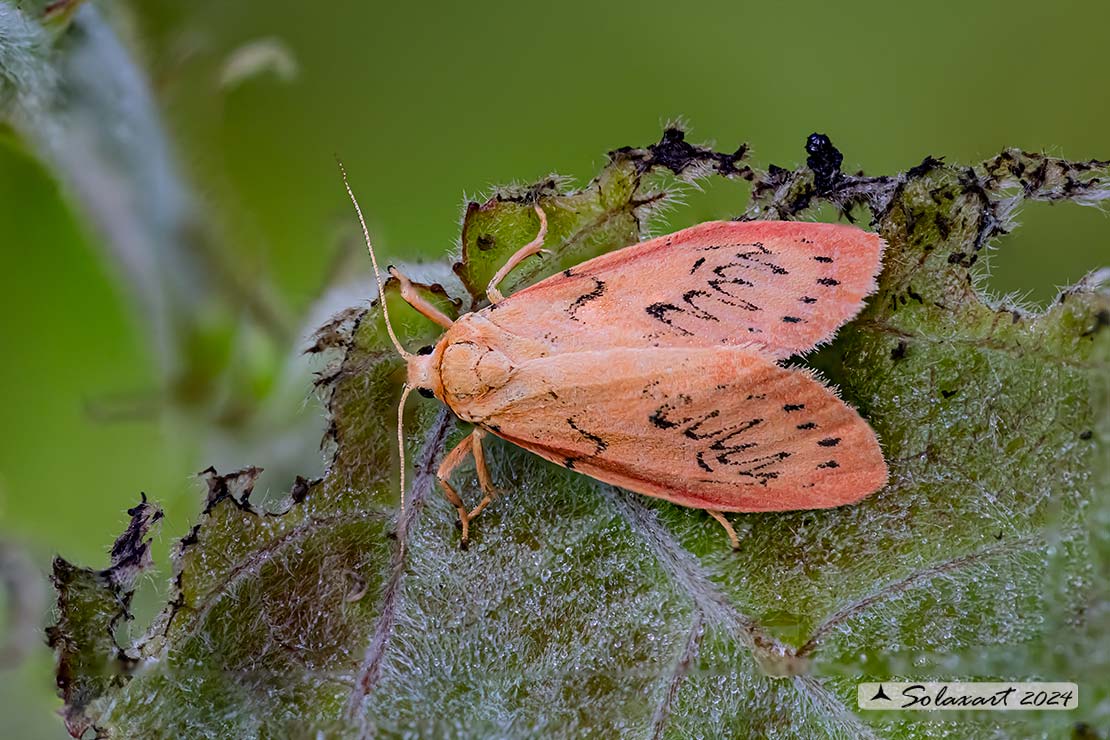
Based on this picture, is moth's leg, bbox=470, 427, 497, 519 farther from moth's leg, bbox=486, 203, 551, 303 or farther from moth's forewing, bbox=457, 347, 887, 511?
moth's leg, bbox=486, 203, 551, 303

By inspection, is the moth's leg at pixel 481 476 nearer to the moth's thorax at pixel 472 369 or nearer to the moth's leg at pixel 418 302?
the moth's thorax at pixel 472 369

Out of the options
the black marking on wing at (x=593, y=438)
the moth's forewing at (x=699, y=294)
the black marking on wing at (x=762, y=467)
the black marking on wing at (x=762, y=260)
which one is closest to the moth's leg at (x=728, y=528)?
the black marking on wing at (x=762, y=467)

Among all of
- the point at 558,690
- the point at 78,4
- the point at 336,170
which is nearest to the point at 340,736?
the point at 558,690

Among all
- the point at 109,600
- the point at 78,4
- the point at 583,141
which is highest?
the point at 78,4

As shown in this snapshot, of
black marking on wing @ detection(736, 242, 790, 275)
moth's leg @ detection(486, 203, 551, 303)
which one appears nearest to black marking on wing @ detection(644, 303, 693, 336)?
black marking on wing @ detection(736, 242, 790, 275)

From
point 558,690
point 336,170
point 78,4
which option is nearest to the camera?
point 558,690

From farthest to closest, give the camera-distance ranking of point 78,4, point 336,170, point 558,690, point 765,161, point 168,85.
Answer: point 336,170 → point 765,161 → point 168,85 → point 78,4 → point 558,690

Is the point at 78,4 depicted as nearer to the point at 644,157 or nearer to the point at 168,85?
the point at 168,85
